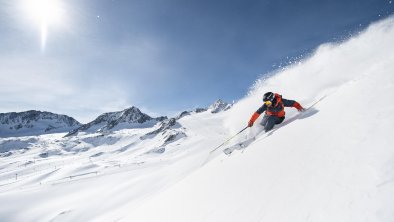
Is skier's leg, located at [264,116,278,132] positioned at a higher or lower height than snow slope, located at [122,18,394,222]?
higher

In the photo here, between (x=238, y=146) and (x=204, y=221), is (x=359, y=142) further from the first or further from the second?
(x=238, y=146)

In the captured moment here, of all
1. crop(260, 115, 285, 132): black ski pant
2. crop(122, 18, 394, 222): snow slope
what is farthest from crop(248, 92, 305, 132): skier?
crop(122, 18, 394, 222): snow slope

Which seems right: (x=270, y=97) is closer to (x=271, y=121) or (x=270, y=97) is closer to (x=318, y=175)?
(x=271, y=121)

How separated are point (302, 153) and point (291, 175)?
0.83m

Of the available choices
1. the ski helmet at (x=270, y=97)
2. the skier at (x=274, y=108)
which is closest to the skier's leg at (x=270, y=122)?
the skier at (x=274, y=108)

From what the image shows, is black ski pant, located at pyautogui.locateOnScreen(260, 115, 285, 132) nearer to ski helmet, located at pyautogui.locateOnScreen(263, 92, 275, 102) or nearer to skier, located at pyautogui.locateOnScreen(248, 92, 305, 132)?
skier, located at pyautogui.locateOnScreen(248, 92, 305, 132)

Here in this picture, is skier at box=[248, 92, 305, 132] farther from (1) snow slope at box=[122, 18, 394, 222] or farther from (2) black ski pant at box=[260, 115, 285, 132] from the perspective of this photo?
(1) snow slope at box=[122, 18, 394, 222]

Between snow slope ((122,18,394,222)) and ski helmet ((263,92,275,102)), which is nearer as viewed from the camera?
snow slope ((122,18,394,222))

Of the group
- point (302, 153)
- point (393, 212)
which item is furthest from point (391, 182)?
point (302, 153)

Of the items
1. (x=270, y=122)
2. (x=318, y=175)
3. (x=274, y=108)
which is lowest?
(x=318, y=175)

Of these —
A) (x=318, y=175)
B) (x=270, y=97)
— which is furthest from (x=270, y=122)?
(x=318, y=175)

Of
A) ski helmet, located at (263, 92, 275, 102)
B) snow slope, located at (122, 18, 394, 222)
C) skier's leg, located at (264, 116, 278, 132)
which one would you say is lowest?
snow slope, located at (122, 18, 394, 222)

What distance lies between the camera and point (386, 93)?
5.79 metres

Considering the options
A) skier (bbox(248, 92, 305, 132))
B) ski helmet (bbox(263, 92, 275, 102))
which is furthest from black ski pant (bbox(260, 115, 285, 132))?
ski helmet (bbox(263, 92, 275, 102))
